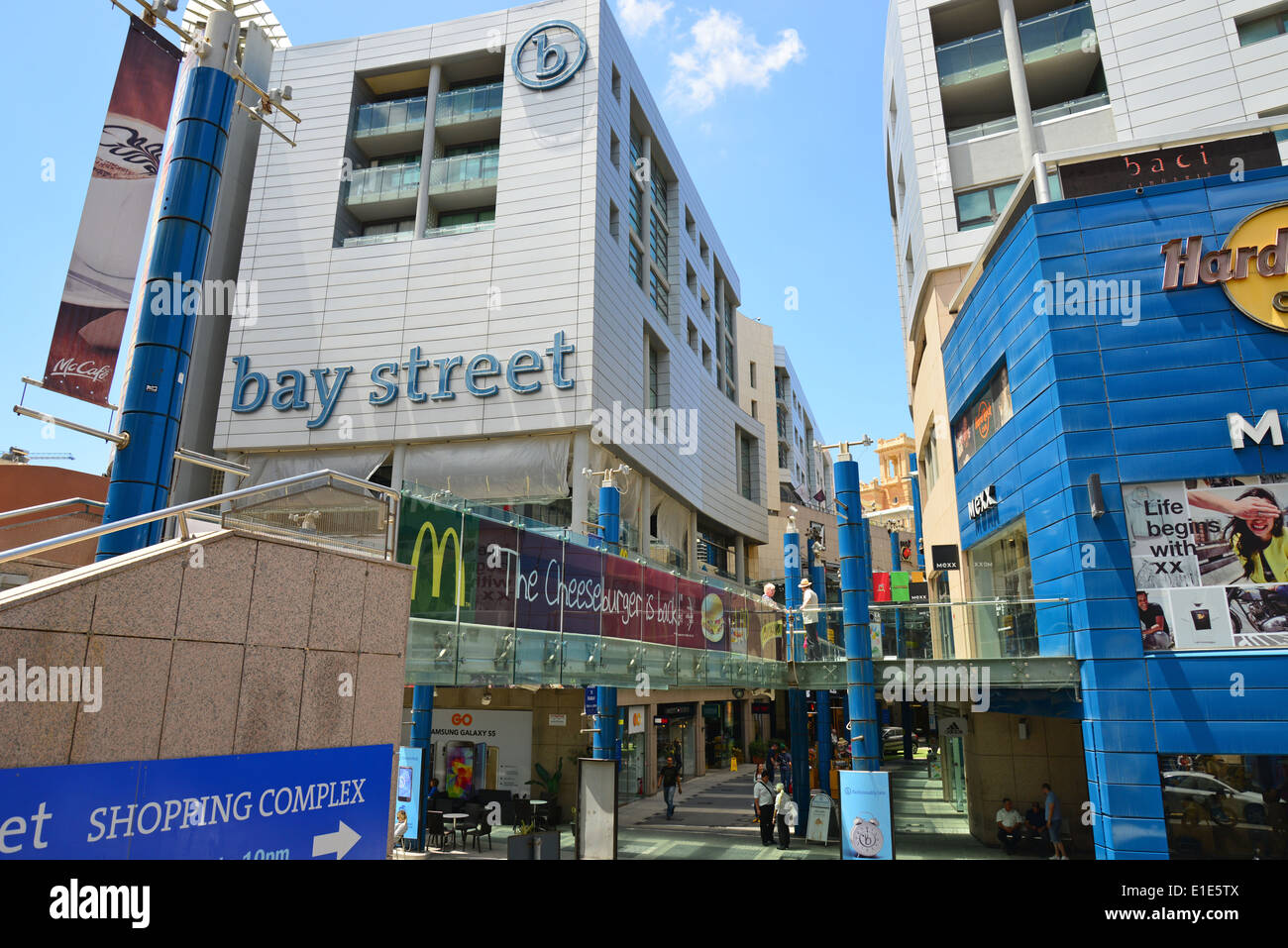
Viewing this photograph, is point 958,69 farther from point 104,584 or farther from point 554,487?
point 104,584

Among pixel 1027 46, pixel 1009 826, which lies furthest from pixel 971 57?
pixel 1009 826

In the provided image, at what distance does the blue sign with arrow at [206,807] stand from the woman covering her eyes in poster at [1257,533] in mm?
15682

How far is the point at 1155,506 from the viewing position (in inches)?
631

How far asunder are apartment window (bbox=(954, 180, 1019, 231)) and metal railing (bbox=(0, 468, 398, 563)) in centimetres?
2334

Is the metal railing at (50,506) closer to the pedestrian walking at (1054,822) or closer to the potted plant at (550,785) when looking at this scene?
the potted plant at (550,785)

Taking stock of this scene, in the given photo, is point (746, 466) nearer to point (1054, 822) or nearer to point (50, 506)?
point (1054, 822)

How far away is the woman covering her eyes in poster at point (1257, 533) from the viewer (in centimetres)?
1498

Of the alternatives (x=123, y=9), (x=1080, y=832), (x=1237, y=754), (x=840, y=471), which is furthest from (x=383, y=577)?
(x=1080, y=832)

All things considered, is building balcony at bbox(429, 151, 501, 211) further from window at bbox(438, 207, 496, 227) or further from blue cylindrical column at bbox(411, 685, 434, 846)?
blue cylindrical column at bbox(411, 685, 434, 846)

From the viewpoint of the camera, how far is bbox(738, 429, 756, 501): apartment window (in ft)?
181

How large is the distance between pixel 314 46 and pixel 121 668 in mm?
39528

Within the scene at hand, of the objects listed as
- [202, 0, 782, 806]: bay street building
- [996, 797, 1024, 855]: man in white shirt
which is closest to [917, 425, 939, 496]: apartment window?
[202, 0, 782, 806]: bay street building

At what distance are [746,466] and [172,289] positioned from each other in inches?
1879

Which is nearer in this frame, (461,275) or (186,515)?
(186,515)
